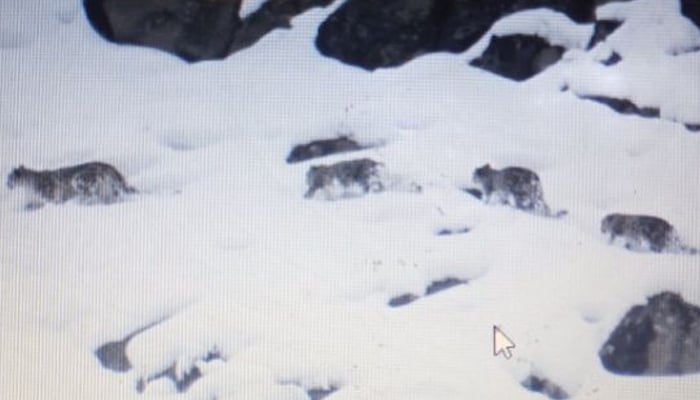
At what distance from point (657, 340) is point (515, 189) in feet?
1.09

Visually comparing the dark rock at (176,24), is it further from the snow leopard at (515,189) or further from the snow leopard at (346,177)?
the snow leopard at (515,189)

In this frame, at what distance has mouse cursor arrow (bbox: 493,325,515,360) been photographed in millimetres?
1284

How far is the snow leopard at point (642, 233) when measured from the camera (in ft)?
4.38

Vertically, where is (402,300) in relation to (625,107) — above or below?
below

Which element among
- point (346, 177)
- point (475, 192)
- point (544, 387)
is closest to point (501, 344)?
point (544, 387)

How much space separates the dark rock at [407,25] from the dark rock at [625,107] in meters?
0.14

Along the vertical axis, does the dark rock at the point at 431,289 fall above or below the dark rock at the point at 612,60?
below

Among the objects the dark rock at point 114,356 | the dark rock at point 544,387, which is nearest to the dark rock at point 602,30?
the dark rock at point 544,387

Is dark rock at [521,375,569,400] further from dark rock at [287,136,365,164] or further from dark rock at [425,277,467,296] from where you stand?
dark rock at [287,136,365,164]

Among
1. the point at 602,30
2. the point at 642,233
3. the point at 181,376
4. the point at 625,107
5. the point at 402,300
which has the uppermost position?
the point at 602,30

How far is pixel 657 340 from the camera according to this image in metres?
1.35

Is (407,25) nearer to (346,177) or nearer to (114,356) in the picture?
(346,177)

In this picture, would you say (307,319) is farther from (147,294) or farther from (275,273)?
(147,294)

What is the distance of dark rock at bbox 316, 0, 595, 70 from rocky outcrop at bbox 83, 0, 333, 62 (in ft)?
0.20
